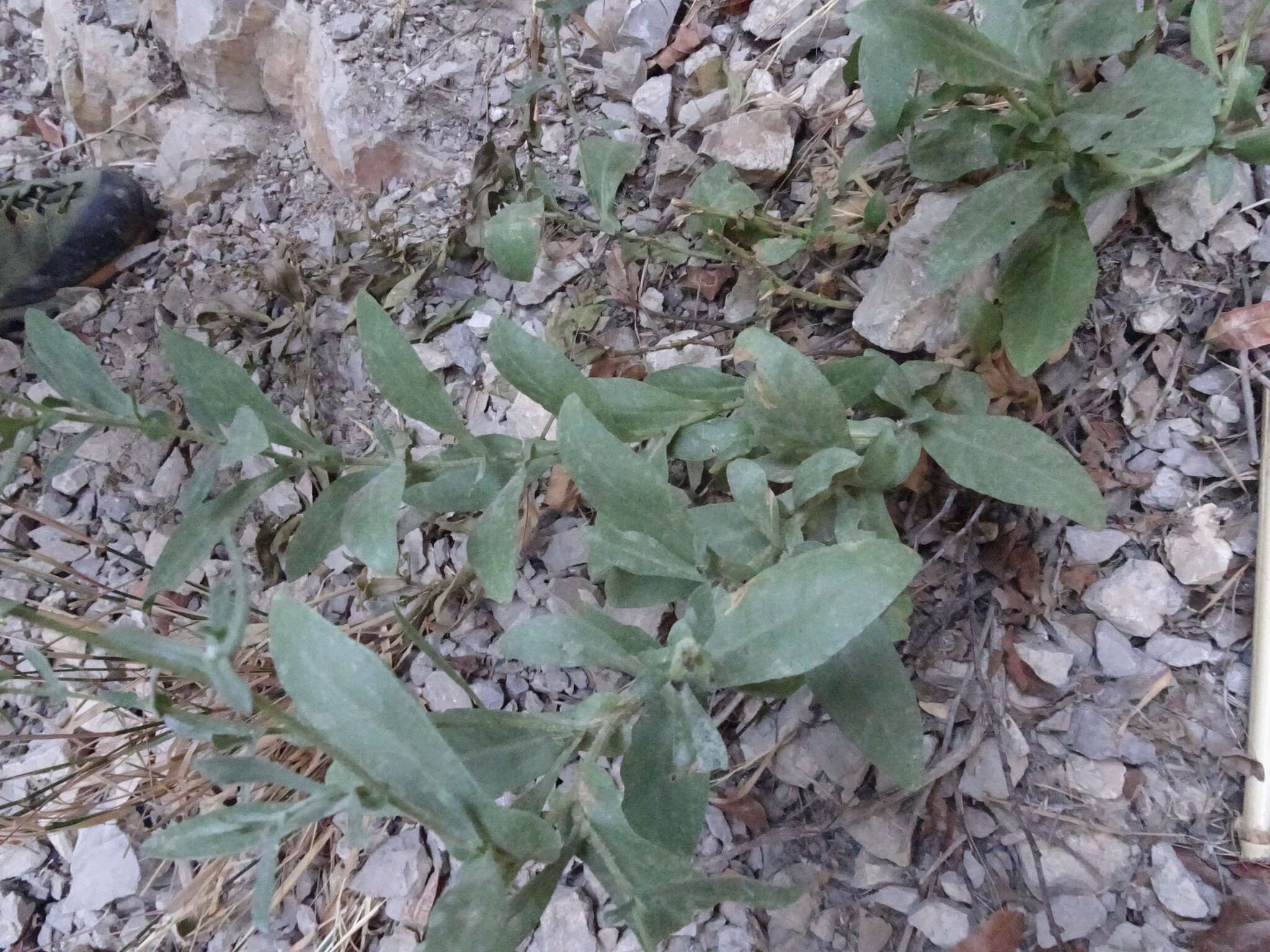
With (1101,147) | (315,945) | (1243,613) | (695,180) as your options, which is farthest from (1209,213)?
(315,945)

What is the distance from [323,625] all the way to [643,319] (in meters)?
0.98

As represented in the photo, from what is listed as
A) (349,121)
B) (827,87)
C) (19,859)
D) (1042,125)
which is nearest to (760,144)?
(827,87)

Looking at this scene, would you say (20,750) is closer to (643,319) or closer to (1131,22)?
Result: (643,319)

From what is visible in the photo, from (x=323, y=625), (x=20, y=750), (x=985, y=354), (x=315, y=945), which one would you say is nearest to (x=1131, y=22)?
(x=985, y=354)

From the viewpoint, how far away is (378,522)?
0.94m

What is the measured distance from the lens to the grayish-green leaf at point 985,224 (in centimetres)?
106

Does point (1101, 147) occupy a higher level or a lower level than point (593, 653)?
higher

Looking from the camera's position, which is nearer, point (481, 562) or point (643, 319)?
point (481, 562)

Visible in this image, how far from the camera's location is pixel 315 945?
1336 millimetres

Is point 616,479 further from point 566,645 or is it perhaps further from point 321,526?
point 321,526

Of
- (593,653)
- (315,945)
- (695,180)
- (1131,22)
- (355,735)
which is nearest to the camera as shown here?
(355,735)

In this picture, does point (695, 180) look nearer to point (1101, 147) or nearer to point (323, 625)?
point (1101, 147)

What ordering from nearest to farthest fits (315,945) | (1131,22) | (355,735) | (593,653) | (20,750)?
(355,735) < (593,653) < (1131,22) < (315,945) < (20,750)

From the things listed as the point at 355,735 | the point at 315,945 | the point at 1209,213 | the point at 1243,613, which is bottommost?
the point at 315,945
